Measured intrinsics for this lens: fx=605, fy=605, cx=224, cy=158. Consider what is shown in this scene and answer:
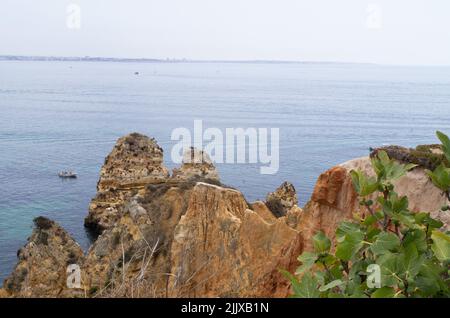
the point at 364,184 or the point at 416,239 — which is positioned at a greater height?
the point at 364,184

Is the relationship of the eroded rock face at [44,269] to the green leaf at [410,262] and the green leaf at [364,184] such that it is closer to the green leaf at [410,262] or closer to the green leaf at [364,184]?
the green leaf at [364,184]

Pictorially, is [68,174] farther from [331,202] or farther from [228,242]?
[331,202]

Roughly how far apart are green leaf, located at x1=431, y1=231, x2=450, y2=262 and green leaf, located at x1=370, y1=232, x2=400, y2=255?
16.3 inches

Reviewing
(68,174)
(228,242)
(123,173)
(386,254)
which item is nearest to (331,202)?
(228,242)

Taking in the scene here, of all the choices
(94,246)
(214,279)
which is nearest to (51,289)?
(94,246)

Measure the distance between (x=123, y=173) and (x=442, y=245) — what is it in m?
53.2

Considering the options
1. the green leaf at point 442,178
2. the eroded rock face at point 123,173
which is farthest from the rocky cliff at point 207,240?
the eroded rock face at point 123,173

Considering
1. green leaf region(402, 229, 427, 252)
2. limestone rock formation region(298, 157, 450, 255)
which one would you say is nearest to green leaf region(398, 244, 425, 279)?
green leaf region(402, 229, 427, 252)

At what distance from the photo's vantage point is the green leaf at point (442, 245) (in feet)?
12.8

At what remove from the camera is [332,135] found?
336 feet

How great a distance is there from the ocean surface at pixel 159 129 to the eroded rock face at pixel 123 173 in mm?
2374

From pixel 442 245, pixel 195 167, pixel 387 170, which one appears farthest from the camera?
pixel 195 167

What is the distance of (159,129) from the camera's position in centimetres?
10575
